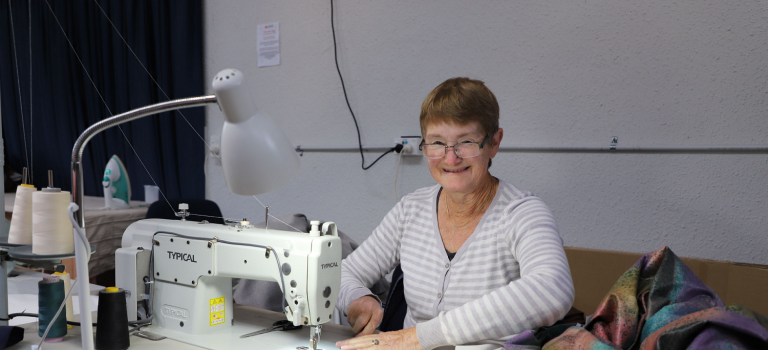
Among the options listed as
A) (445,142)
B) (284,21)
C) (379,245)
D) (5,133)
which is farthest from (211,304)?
(5,133)

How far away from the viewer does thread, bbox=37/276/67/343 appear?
3.71 ft

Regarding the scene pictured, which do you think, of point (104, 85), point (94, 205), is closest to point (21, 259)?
point (94, 205)

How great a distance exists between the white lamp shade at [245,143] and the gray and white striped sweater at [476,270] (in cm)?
54

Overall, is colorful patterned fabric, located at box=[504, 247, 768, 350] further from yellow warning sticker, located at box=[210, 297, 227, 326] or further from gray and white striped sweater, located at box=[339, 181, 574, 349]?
yellow warning sticker, located at box=[210, 297, 227, 326]

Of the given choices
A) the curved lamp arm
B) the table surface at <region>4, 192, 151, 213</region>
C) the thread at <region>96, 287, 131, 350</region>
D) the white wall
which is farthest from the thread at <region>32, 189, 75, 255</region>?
the table surface at <region>4, 192, 151, 213</region>

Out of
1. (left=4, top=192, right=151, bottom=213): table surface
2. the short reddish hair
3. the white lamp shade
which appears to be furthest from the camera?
(left=4, top=192, right=151, bottom=213): table surface

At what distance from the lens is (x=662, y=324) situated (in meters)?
0.88

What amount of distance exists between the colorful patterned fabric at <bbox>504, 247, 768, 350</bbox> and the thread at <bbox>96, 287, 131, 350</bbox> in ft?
2.54

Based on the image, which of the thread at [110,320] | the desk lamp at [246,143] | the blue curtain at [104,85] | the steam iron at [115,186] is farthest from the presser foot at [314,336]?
the blue curtain at [104,85]

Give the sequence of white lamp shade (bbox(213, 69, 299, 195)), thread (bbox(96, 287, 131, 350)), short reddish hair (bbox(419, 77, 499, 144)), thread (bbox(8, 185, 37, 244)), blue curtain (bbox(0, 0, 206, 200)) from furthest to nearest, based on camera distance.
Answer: blue curtain (bbox(0, 0, 206, 200))
short reddish hair (bbox(419, 77, 499, 144))
thread (bbox(8, 185, 37, 244))
thread (bbox(96, 287, 131, 350))
white lamp shade (bbox(213, 69, 299, 195))

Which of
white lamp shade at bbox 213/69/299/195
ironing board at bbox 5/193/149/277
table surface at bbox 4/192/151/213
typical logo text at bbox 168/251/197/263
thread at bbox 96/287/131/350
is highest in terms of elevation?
white lamp shade at bbox 213/69/299/195

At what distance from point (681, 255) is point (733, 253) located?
0.53 ft

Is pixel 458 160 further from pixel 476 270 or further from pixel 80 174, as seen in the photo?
pixel 80 174

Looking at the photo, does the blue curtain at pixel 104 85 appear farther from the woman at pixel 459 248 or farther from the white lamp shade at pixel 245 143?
the white lamp shade at pixel 245 143
